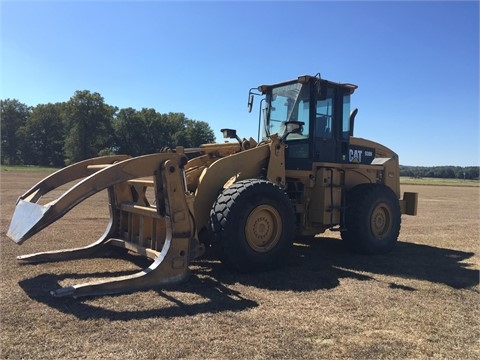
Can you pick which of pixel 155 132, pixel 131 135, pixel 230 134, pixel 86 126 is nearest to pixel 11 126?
pixel 86 126

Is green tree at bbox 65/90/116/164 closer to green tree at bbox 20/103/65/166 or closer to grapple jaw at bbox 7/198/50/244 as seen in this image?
green tree at bbox 20/103/65/166

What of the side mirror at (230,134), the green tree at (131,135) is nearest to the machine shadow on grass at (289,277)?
the side mirror at (230,134)

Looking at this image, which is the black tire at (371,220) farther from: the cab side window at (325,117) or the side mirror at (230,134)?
the side mirror at (230,134)

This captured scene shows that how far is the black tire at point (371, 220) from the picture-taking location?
25.8 ft

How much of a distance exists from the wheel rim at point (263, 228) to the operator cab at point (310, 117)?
5.73 ft

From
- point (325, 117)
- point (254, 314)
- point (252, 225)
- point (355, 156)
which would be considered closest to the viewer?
point (254, 314)

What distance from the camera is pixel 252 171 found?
22.7 feet

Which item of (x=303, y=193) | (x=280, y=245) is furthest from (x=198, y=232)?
(x=303, y=193)

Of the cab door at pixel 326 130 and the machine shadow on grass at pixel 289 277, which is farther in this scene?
the cab door at pixel 326 130

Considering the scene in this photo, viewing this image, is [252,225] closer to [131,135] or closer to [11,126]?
[131,135]

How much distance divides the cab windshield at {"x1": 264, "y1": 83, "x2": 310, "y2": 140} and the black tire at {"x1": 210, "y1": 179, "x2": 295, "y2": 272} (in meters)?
2.00

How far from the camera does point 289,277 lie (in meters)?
5.99

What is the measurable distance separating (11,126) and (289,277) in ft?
312

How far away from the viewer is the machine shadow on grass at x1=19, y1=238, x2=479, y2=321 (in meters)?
4.50
